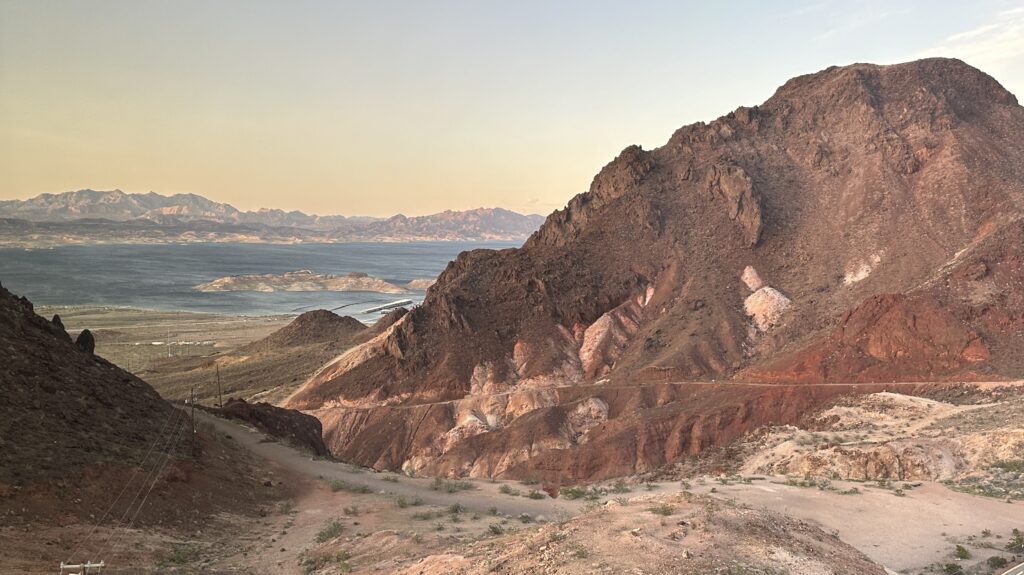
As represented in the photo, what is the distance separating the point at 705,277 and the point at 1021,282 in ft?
75.4

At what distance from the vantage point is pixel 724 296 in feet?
186

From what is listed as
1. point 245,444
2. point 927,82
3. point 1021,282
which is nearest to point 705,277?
point 1021,282

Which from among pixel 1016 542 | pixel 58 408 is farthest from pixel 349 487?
pixel 1016 542

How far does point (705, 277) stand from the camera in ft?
193

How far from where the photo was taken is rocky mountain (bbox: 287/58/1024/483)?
1704 inches

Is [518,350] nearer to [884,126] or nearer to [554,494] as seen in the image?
[554,494]

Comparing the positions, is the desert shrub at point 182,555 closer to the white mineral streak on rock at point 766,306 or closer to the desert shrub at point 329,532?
the desert shrub at point 329,532

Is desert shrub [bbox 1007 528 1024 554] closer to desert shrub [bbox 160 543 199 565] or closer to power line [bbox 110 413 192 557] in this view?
desert shrub [bbox 160 543 199 565]

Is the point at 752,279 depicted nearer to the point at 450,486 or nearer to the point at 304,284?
the point at 450,486

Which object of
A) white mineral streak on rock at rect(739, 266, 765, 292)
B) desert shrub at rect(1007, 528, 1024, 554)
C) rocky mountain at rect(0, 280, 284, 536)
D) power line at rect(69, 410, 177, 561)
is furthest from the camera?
white mineral streak on rock at rect(739, 266, 765, 292)

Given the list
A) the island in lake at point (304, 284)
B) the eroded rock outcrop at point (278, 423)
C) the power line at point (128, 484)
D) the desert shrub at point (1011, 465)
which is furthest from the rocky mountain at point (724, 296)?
the island in lake at point (304, 284)

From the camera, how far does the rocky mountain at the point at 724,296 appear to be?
142 ft

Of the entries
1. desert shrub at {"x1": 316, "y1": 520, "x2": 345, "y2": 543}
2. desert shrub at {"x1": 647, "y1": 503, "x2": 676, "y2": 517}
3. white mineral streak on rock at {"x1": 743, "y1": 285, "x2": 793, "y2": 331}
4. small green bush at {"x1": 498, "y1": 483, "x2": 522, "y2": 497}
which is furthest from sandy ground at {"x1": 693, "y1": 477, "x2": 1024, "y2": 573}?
white mineral streak on rock at {"x1": 743, "y1": 285, "x2": 793, "y2": 331}

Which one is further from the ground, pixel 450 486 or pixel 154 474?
pixel 154 474
